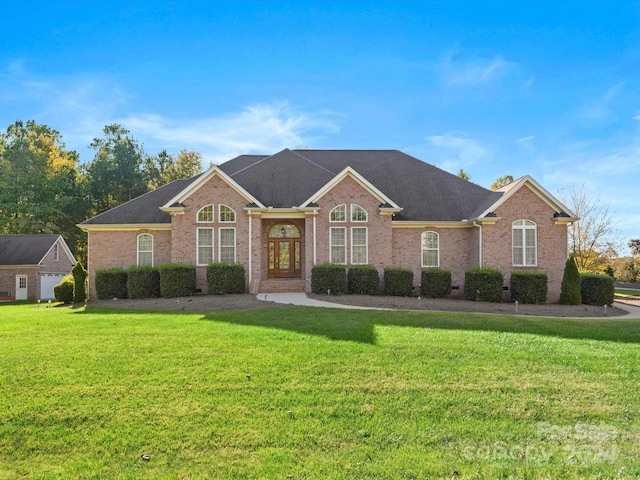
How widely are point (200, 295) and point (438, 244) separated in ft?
42.0

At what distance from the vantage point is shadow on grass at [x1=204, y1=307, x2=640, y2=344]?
395 inches

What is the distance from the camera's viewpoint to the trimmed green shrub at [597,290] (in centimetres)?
1867

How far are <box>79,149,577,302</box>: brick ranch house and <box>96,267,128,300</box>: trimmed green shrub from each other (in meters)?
2.07

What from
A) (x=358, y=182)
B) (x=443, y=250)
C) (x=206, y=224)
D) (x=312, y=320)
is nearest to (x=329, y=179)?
Result: (x=358, y=182)

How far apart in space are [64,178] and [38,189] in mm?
Answer: 2667

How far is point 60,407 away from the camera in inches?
217

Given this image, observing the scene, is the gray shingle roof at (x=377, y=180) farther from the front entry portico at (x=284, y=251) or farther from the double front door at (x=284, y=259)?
the double front door at (x=284, y=259)

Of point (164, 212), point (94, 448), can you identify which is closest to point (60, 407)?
point (94, 448)

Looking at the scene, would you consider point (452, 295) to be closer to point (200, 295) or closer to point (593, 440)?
point (200, 295)

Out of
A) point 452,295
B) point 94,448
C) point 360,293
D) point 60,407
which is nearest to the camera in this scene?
point 94,448

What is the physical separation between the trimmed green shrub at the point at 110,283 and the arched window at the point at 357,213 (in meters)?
11.9

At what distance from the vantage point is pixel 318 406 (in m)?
5.51

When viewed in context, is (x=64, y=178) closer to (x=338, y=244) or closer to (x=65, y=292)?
(x=65, y=292)

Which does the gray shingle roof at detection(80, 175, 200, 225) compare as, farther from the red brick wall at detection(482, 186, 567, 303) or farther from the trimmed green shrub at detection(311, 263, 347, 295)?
the red brick wall at detection(482, 186, 567, 303)
